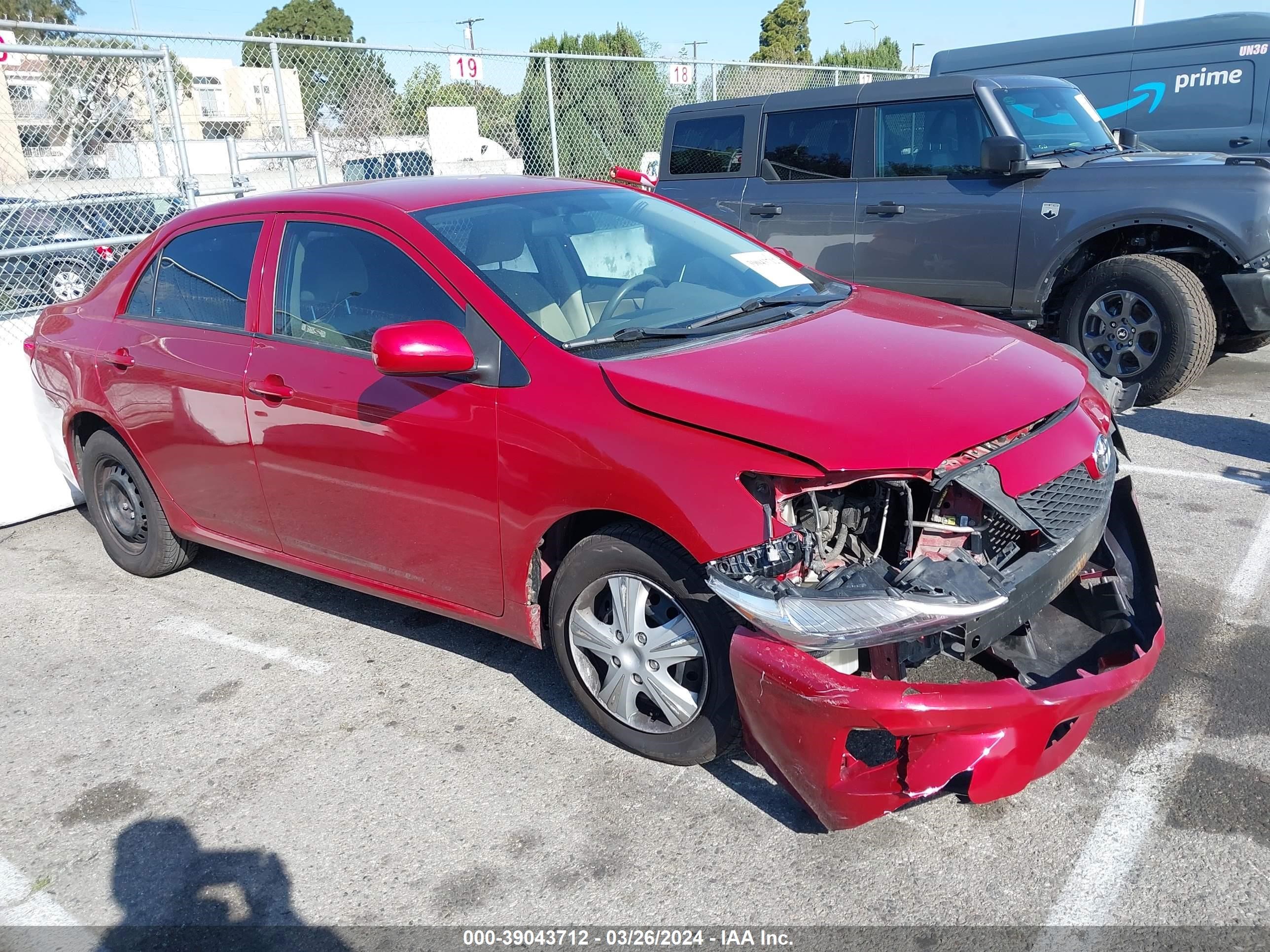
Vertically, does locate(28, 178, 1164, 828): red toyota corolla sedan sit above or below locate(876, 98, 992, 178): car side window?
below

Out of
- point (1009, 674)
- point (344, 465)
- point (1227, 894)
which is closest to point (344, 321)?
point (344, 465)

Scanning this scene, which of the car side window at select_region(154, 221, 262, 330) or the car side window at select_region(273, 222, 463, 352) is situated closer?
the car side window at select_region(273, 222, 463, 352)

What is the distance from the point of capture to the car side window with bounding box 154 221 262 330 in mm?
4109

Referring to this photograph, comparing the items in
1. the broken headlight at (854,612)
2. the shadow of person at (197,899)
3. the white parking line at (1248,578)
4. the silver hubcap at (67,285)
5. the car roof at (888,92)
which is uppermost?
the car roof at (888,92)

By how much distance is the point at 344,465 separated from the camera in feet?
12.1

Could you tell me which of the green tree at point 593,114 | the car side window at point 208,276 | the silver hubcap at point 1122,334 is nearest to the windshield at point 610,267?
the car side window at point 208,276

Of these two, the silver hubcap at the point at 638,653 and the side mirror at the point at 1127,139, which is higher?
the side mirror at the point at 1127,139

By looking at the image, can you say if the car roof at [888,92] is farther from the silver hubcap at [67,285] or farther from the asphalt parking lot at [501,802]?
the silver hubcap at [67,285]

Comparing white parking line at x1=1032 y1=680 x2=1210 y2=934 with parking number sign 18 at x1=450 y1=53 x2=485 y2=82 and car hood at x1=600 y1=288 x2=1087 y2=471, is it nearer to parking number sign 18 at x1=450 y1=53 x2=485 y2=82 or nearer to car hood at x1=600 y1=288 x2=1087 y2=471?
car hood at x1=600 y1=288 x2=1087 y2=471

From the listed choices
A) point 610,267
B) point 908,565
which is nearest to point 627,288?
point 610,267

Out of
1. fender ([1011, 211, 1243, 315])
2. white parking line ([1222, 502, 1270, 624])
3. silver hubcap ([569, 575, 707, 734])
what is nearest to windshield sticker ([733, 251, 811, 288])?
silver hubcap ([569, 575, 707, 734])

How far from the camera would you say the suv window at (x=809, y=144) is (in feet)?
25.4

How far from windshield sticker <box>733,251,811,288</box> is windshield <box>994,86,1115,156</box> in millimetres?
3639

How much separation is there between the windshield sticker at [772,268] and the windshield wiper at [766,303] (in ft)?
0.46
